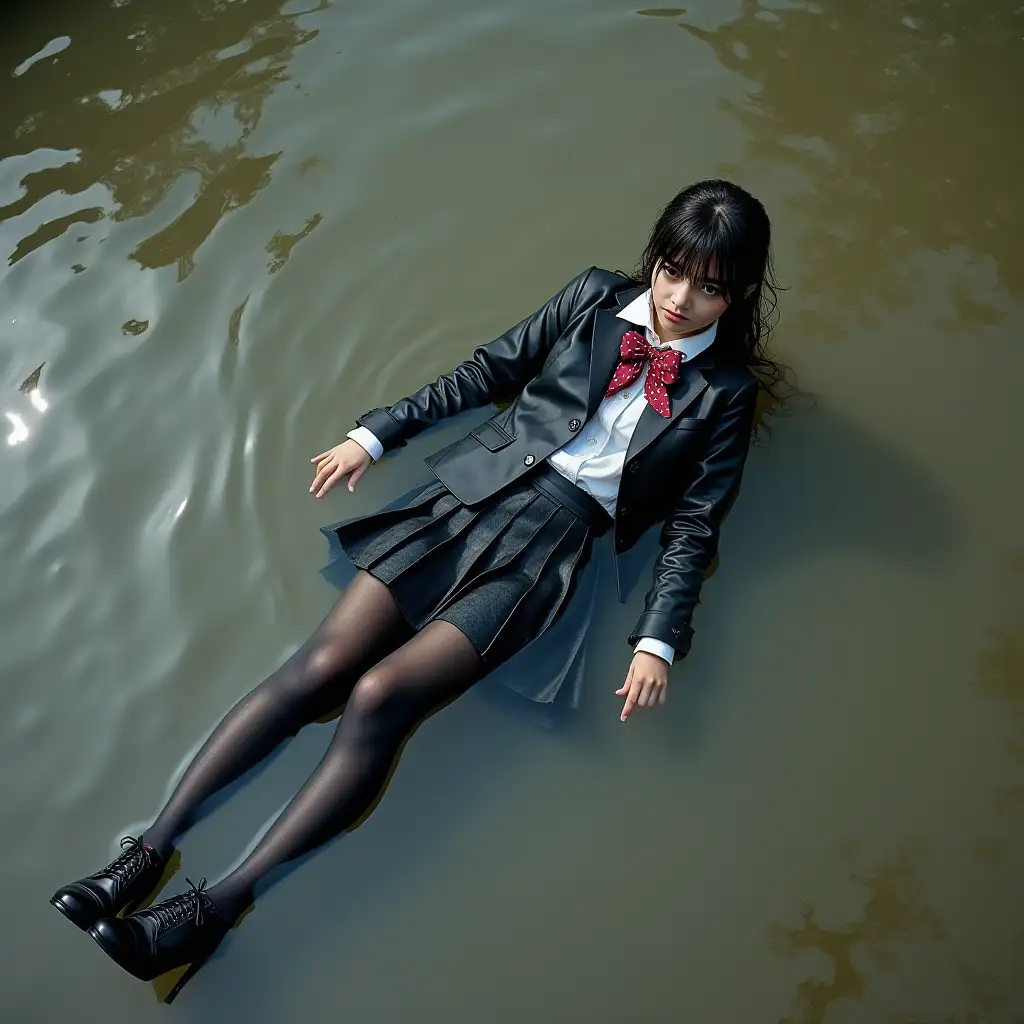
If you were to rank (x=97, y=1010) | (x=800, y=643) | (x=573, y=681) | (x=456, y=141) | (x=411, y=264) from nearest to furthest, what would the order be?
(x=97, y=1010), (x=573, y=681), (x=800, y=643), (x=411, y=264), (x=456, y=141)

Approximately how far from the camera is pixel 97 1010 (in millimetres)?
2488

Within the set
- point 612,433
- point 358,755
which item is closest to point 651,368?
point 612,433

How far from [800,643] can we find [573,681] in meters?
0.72

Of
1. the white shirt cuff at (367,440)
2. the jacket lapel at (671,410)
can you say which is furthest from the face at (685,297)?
the white shirt cuff at (367,440)

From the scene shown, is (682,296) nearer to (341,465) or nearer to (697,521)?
(697,521)

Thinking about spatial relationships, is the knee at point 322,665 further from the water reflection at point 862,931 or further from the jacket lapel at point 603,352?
the water reflection at point 862,931

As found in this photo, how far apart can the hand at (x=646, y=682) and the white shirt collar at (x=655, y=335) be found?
0.81m

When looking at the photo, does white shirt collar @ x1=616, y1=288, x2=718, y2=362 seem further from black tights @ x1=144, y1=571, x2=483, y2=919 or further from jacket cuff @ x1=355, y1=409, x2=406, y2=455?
black tights @ x1=144, y1=571, x2=483, y2=919

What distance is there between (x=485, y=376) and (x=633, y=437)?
531 millimetres

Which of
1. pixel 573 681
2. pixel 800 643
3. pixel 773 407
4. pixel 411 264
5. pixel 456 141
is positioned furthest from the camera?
pixel 456 141

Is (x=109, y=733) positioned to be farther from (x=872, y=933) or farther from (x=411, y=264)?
(x=872, y=933)

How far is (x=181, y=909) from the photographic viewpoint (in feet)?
7.76

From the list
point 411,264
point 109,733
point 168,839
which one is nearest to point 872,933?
point 168,839

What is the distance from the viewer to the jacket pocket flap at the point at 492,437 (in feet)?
9.26
